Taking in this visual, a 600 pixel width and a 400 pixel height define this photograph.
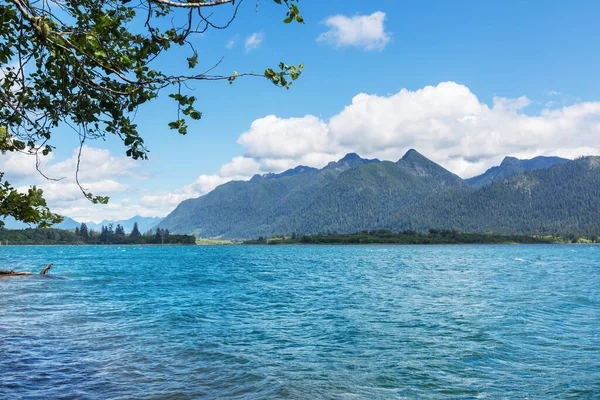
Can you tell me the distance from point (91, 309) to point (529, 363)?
107 feet

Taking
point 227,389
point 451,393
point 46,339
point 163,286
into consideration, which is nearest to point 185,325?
point 46,339

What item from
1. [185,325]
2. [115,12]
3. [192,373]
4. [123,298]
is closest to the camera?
[115,12]

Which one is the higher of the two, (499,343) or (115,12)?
(115,12)

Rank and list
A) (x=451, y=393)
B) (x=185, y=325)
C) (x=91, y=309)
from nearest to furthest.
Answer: (x=451, y=393) → (x=185, y=325) → (x=91, y=309)

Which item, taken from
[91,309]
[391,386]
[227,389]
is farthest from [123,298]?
[391,386]

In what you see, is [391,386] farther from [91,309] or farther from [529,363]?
[91,309]

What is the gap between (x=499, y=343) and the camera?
25.1 m

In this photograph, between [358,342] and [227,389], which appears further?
[358,342]

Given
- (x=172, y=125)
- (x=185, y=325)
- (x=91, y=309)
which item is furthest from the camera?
(x=91, y=309)

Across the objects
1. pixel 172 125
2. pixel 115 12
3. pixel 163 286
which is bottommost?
pixel 163 286

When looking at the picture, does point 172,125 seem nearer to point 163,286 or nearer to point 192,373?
point 192,373

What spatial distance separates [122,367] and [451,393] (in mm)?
13779

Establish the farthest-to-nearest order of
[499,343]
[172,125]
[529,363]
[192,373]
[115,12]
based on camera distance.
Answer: [499,343] < [529,363] < [192,373] < [115,12] < [172,125]

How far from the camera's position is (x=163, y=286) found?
59.8m
